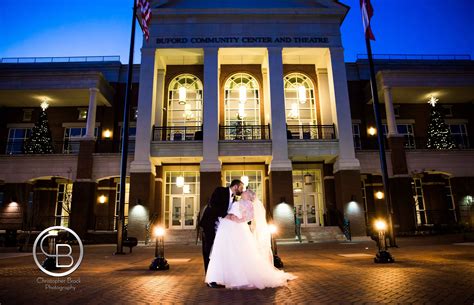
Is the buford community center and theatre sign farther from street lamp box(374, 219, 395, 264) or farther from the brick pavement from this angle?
the brick pavement

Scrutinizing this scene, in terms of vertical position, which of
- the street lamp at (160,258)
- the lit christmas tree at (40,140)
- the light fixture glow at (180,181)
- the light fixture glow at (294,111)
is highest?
the light fixture glow at (294,111)

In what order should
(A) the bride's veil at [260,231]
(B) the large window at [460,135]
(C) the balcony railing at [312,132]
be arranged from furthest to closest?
(B) the large window at [460,135] → (C) the balcony railing at [312,132] → (A) the bride's veil at [260,231]

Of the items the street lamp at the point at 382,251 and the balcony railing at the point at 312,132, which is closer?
the street lamp at the point at 382,251

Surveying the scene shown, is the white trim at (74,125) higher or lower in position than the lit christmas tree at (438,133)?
higher

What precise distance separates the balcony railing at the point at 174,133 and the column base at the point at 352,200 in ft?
32.6

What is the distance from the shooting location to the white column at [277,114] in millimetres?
19953

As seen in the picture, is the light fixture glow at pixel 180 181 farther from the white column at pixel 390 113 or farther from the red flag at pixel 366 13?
the white column at pixel 390 113

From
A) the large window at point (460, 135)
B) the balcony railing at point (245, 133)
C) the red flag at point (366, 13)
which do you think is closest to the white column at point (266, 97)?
the balcony railing at point (245, 133)

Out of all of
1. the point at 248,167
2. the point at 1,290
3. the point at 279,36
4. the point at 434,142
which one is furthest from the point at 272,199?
the point at 1,290

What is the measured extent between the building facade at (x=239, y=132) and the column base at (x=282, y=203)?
63mm

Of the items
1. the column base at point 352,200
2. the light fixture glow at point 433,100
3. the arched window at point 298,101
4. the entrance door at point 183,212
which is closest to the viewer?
the column base at point 352,200

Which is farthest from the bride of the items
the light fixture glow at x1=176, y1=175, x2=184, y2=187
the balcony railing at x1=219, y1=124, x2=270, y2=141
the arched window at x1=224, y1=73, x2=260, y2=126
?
the arched window at x1=224, y1=73, x2=260, y2=126

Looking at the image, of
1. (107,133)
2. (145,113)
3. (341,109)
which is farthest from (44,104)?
(341,109)

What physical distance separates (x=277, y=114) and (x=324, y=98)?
4.82 meters
